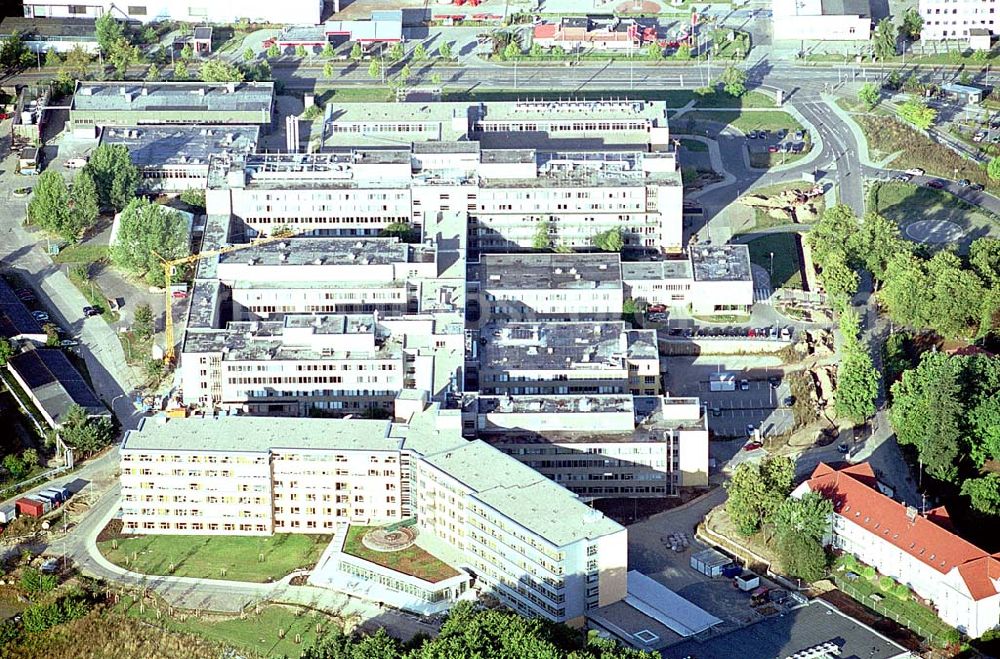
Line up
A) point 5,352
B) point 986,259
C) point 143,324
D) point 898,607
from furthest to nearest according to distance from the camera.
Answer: point 143,324, point 986,259, point 5,352, point 898,607

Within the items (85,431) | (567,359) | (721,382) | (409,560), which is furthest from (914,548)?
(85,431)

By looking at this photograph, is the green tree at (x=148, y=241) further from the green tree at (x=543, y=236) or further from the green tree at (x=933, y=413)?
the green tree at (x=933, y=413)

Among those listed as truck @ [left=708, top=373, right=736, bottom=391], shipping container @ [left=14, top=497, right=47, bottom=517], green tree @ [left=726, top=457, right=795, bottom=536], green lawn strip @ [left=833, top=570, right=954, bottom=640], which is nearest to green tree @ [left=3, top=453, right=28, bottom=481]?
shipping container @ [left=14, top=497, right=47, bottom=517]

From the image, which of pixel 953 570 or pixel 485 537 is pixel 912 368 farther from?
pixel 485 537

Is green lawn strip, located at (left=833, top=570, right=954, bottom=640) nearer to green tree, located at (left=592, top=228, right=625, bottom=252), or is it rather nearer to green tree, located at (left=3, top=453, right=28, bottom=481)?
green tree, located at (left=592, top=228, right=625, bottom=252)

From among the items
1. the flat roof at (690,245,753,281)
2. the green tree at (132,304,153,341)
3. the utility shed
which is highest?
the flat roof at (690,245,753,281)

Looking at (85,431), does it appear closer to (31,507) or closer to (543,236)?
(31,507)
